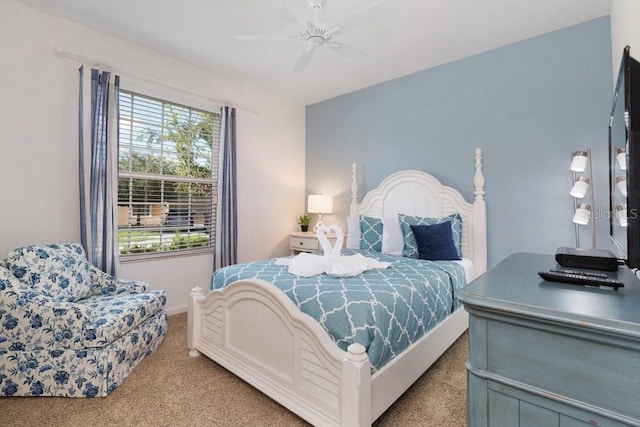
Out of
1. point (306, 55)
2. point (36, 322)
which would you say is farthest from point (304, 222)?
point (36, 322)

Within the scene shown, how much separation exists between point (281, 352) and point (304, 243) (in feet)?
7.77

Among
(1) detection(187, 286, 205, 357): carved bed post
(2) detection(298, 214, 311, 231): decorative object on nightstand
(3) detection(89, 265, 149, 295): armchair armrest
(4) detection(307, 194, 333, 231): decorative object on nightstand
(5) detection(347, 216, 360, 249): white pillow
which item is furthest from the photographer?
(2) detection(298, 214, 311, 231): decorative object on nightstand

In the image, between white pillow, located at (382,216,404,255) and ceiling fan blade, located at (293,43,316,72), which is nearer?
ceiling fan blade, located at (293,43,316,72)

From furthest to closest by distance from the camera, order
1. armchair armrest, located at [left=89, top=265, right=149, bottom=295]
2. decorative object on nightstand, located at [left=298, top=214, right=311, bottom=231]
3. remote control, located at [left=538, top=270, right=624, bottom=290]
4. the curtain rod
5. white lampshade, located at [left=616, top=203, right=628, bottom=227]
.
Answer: decorative object on nightstand, located at [left=298, top=214, right=311, bottom=231], the curtain rod, armchair armrest, located at [left=89, top=265, right=149, bottom=295], white lampshade, located at [left=616, top=203, right=628, bottom=227], remote control, located at [left=538, top=270, right=624, bottom=290]

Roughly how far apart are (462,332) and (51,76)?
159 inches

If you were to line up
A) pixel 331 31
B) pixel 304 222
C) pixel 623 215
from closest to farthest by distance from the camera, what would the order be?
pixel 623 215, pixel 331 31, pixel 304 222

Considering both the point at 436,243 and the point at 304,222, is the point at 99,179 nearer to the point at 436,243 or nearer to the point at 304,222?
the point at 304,222

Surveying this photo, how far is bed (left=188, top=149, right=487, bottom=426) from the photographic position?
1.37m

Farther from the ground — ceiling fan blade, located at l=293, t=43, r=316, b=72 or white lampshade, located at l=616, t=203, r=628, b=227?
ceiling fan blade, located at l=293, t=43, r=316, b=72

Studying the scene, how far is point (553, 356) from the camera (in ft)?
2.28

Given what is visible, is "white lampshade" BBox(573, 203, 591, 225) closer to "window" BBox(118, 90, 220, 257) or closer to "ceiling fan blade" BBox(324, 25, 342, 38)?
"ceiling fan blade" BBox(324, 25, 342, 38)

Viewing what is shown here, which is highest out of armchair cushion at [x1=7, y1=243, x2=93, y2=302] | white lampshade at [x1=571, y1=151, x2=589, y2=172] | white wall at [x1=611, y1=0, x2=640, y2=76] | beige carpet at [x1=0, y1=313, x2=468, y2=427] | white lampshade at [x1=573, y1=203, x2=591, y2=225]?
white wall at [x1=611, y1=0, x2=640, y2=76]

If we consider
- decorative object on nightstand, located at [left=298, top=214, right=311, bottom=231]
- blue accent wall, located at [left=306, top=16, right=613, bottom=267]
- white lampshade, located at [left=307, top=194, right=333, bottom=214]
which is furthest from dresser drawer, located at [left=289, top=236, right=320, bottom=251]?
blue accent wall, located at [left=306, top=16, right=613, bottom=267]

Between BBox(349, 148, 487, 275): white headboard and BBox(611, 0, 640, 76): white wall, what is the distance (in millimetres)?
1166
